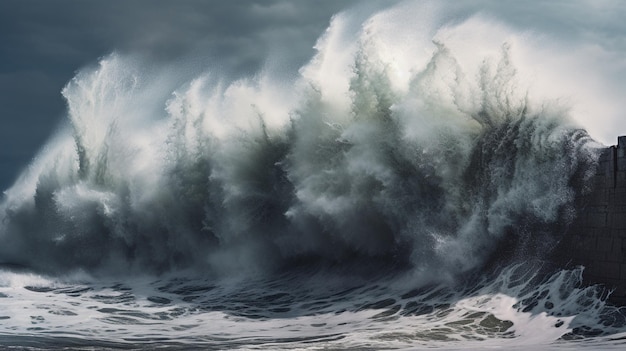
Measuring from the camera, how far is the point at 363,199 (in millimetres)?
19484

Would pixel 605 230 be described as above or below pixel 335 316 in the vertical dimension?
above

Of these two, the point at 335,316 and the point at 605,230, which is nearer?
the point at 605,230

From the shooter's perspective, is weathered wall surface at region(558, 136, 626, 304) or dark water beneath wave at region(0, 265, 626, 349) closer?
dark water beneath wave at region(0, 265, 626, 349)

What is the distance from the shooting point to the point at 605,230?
13.9 meters

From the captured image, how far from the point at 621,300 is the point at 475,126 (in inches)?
239

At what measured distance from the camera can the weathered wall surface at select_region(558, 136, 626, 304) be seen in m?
13.5

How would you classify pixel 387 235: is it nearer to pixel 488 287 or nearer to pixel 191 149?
pixel 488 287

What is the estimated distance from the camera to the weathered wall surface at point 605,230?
44.3 feet

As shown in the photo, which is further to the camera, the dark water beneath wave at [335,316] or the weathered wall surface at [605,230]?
the weathered wall surface at [605,230]

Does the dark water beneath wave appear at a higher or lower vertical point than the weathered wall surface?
lower

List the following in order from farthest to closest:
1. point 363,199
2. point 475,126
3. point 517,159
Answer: point 363,199, point 475,126, point 517,159

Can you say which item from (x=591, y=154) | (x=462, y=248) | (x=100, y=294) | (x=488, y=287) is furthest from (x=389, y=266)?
(x=100, y=294)

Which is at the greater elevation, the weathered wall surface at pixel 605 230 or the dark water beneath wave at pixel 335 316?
the weathered wall surface at pixel 605 230

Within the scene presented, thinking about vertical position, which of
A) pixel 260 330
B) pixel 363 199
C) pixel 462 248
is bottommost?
pixel 260 330
